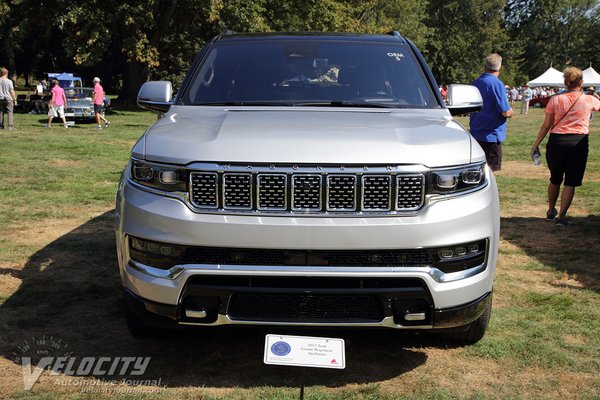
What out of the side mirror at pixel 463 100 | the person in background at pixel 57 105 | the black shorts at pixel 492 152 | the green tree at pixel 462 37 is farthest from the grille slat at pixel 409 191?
the green tree at pixel 462 37

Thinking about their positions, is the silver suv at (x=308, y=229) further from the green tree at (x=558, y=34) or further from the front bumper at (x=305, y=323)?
the green tree at (x=558, y=34)

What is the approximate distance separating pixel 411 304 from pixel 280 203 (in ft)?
2.72

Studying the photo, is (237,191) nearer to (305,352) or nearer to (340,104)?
(305,352)

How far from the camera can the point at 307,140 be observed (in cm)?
359

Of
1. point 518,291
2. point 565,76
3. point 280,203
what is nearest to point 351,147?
point 280,203

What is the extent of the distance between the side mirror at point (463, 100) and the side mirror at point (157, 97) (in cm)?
198

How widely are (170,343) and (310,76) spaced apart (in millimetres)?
2052

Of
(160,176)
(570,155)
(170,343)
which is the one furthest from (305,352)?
(570,155)

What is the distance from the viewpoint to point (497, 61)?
26.8 feet

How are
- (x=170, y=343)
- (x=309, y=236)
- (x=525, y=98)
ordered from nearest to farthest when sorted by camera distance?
(x=309, y=236) < (x=170, y=343) < (x=525, y=98)

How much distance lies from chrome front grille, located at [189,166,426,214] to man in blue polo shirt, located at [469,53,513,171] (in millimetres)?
4561

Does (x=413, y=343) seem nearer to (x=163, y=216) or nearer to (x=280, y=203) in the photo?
(x=280, y=203)

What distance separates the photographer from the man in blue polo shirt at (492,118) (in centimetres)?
780

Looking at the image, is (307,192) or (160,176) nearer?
(307,192)
